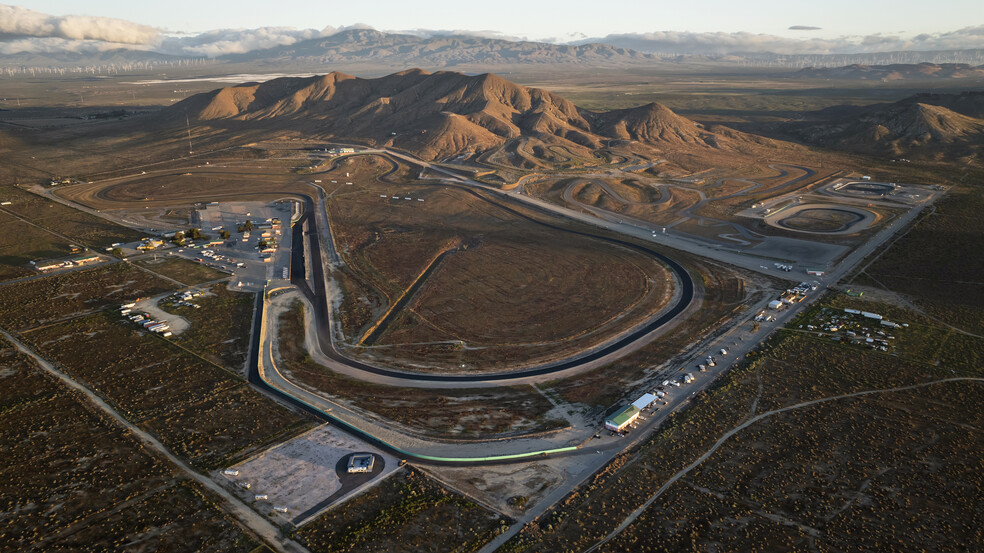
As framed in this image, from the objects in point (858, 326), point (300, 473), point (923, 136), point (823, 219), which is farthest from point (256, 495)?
point (923, 136)

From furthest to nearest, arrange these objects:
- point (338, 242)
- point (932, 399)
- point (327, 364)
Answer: point (338, 242) → point (327, 364) → point (932, 399)

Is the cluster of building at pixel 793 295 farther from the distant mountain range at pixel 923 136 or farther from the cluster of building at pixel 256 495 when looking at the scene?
the distant mountain range at pixel 923 136

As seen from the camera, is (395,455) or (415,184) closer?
(395,455)

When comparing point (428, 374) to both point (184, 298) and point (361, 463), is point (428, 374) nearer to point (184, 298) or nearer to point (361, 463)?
point (361, 463)

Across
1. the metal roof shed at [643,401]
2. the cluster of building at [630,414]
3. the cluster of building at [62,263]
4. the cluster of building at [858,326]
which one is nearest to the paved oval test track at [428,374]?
the metal roof shed at [643,401]

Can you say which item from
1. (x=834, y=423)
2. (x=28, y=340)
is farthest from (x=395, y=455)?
(x=28, y=340)

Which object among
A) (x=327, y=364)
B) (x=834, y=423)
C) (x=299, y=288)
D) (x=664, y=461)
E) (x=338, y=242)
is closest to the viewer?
(x=664, y=461)

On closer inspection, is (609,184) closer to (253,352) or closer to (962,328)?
(962,328)
